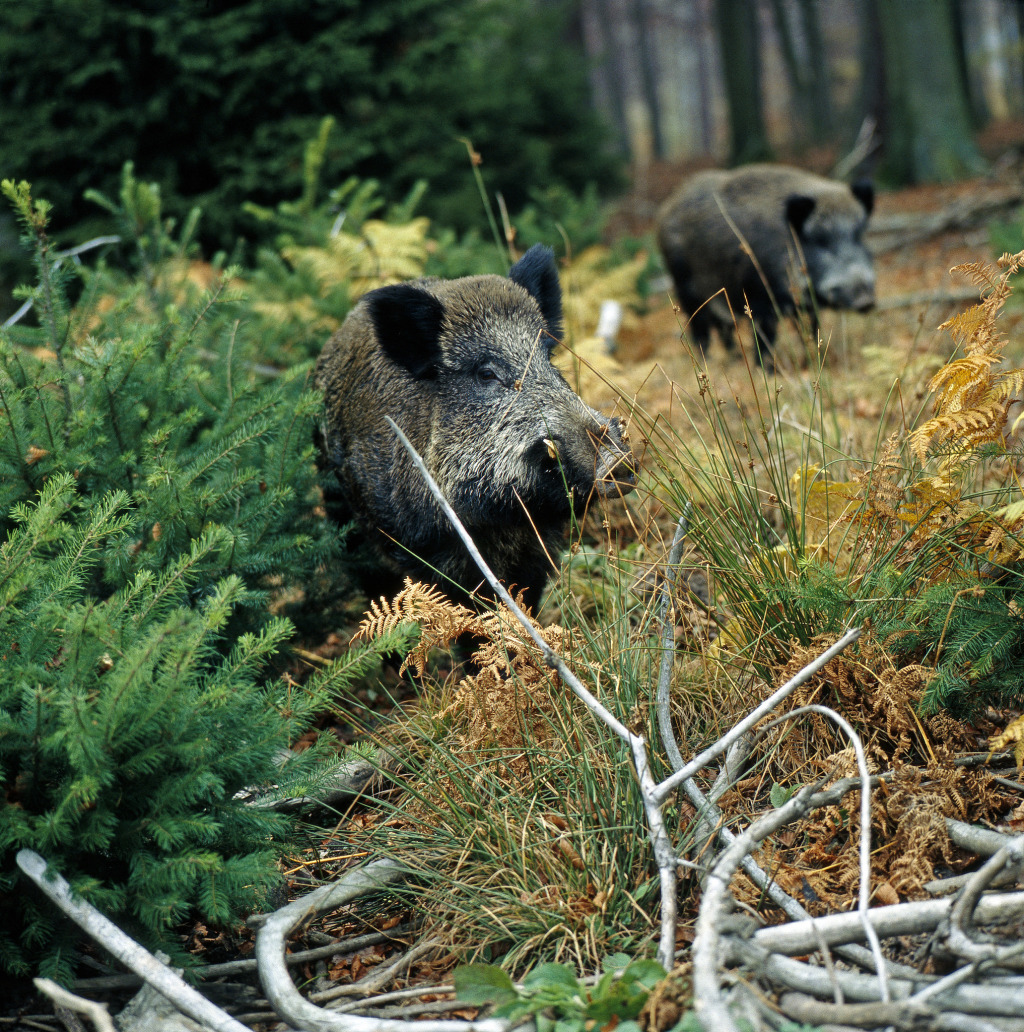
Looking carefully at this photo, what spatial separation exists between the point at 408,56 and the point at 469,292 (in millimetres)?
6547

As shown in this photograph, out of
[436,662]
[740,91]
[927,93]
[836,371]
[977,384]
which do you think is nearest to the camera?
[977,384]

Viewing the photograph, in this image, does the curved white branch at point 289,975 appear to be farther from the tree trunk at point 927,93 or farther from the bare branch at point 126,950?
the tree trunk at point 927,93

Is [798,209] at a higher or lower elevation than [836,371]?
higher

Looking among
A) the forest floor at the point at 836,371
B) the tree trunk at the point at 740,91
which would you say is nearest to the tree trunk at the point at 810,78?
the tree trunk at the point at 740,91

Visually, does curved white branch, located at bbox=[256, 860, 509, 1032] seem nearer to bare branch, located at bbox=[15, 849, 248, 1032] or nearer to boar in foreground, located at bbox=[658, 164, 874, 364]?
bare branch, located at bbox=[15, 849, 248, 1032]

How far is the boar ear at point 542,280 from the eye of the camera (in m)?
4.34

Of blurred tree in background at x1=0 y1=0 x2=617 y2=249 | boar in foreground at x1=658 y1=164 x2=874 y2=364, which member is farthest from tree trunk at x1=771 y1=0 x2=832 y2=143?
boar in foreground at x1=658 y1=164 x2=874 y2=364

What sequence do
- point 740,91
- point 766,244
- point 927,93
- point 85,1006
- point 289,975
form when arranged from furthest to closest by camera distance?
point 740,91 < point 927,93 < point 766,244 < point 289,975 < point 85,1006

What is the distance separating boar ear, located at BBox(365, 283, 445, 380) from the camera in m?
3.92

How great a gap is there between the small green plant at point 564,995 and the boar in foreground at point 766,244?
5.92 meters

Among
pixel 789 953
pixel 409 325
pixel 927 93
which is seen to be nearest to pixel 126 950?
pixel 789 953

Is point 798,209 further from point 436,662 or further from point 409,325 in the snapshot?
point 436,662

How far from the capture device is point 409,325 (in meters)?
4.09

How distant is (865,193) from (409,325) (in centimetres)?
566
